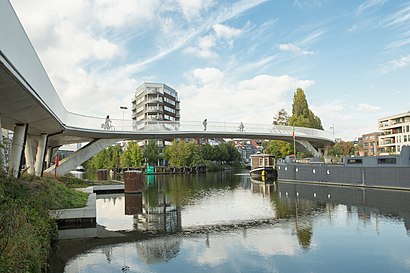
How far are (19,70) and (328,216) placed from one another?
596 inches

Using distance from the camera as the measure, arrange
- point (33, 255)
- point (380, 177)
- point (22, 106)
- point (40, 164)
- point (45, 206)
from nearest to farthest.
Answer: point (33, 255), point (45, 206), point (22, 106), point (40, 164), point (380, 177)

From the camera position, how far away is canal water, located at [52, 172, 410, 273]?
34.2 ft

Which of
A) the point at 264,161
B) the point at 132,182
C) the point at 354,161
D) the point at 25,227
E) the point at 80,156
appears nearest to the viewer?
the point at 25,227

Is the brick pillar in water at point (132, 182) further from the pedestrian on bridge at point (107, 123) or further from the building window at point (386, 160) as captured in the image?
the building window at point (386, 160)

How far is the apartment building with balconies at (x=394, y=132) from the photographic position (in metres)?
66.1

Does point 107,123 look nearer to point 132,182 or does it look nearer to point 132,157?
point 132,182

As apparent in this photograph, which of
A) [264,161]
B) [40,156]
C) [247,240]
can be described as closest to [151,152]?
[264,161]

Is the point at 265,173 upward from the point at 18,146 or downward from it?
downward

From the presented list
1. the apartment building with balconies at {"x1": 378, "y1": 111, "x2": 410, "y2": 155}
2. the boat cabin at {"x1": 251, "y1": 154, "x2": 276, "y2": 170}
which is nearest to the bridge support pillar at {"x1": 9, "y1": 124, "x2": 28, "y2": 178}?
the boat cabin at {"x1": 251, "y1": 154, "x2": 276, "y2": 170}

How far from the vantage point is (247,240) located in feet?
43.7

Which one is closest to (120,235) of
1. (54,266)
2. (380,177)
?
(54,266)

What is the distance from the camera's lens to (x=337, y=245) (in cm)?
1241

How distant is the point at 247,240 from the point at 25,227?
25.1 ft

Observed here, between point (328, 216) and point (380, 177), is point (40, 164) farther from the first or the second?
→ point (380, 177)
